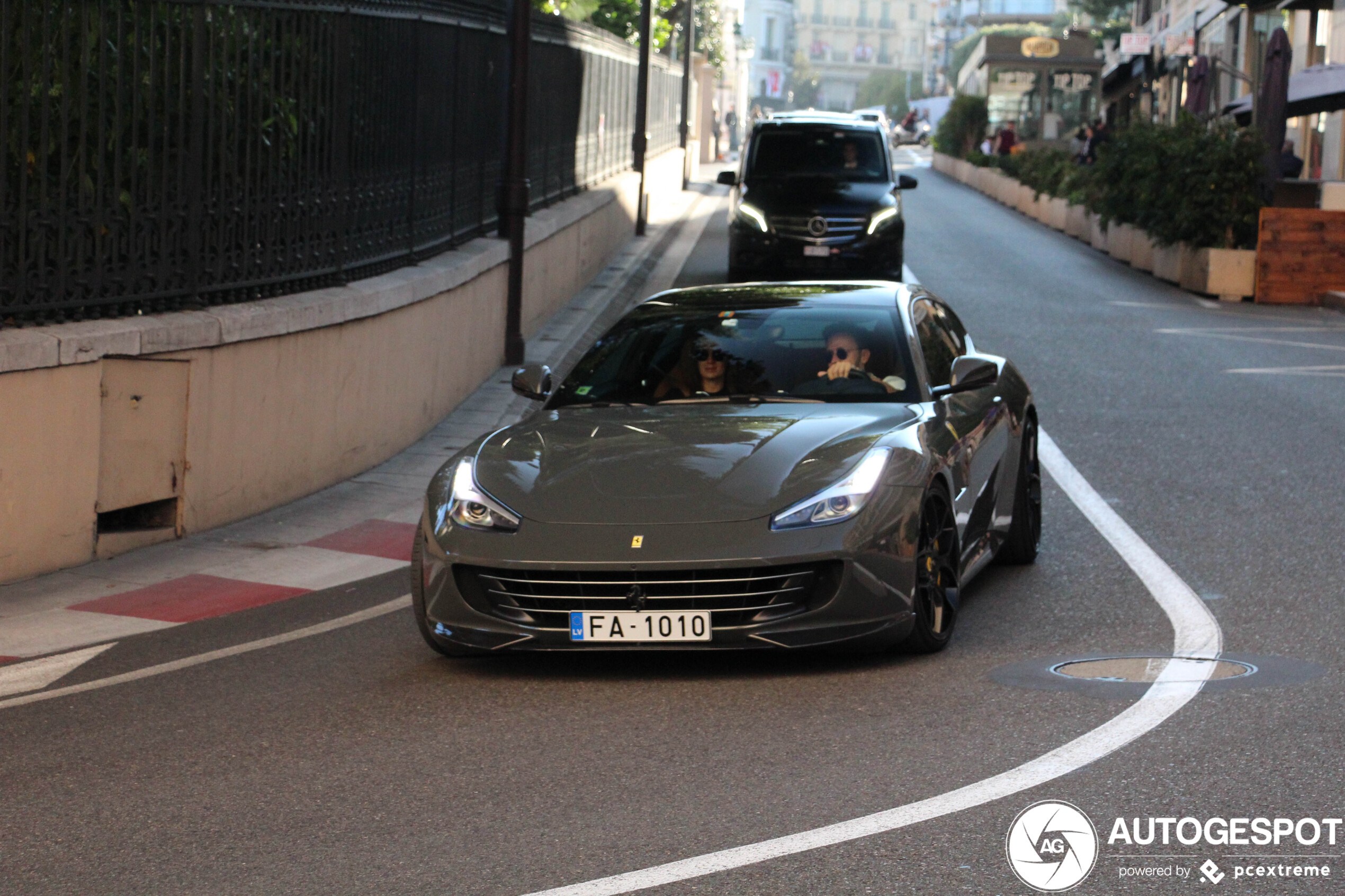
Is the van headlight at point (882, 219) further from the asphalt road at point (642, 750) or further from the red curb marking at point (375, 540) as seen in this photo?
the asphalt road at point (642, 750)

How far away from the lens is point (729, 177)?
74.5ft

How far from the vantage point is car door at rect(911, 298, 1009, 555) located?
24.7 feet

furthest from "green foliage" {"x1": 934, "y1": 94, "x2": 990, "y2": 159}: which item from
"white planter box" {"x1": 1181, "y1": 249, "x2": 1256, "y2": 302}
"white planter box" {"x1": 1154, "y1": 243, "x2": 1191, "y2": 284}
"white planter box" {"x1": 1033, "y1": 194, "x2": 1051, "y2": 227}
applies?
"white planter box" {"x1": 1181, "y1": 249, "x2": 1256, "y2": 302}

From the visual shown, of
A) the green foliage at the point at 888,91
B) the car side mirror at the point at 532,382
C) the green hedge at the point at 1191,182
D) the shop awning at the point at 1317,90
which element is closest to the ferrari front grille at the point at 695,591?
the car side mirror at the point at 532,382

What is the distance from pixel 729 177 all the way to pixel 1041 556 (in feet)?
46.7

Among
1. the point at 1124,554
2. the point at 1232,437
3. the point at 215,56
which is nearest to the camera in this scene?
the point at 1124,554

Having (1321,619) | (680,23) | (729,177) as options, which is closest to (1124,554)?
(1321,619)

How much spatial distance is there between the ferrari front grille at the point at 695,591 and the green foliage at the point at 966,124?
57.6 metres

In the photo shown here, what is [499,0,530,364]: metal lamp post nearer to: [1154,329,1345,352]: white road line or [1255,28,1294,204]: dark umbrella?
[1154,329,1345,352]: white road line

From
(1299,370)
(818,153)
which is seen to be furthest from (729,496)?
(818,153)

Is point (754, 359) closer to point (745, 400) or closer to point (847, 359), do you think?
point (745, 400)

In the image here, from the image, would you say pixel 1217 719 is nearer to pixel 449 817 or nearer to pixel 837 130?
pixel 449 817

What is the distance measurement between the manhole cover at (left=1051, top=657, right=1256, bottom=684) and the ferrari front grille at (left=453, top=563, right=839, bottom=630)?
3.19 feet

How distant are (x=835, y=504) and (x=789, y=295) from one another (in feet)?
6.61
